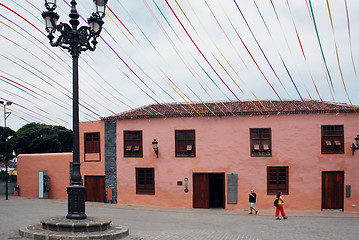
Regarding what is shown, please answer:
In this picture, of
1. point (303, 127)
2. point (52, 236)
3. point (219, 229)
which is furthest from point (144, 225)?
point (303, 127)

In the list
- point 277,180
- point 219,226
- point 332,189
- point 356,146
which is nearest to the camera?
point 219,226

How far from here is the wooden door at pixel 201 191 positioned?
822 inches

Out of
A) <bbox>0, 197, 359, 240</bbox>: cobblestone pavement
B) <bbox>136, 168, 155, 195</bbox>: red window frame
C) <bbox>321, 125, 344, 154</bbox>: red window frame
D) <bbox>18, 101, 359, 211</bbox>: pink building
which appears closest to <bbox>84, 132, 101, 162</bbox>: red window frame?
<bbox>18, 101, 359, 211</bbox>: pink building

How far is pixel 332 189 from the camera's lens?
20219 mm

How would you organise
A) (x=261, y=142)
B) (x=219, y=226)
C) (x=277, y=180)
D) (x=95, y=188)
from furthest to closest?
(x=95, y=188) < (x=261, y=142) < (x=277, y=180) < (x=219, y=226)

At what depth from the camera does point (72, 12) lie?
10609mm

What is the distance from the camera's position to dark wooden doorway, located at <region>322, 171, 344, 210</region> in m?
20.2

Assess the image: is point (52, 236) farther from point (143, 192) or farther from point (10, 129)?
point (10, 129)

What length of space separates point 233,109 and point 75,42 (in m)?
12.4

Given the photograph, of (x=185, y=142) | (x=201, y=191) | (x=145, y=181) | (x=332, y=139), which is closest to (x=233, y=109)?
(x=185, y=142)

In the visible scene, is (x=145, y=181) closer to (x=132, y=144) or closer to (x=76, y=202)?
(x=132, y=144)

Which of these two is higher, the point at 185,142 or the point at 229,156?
the point at 185,142

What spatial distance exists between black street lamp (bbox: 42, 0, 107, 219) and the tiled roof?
10.9 meters

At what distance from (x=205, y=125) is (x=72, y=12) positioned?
1181cm
